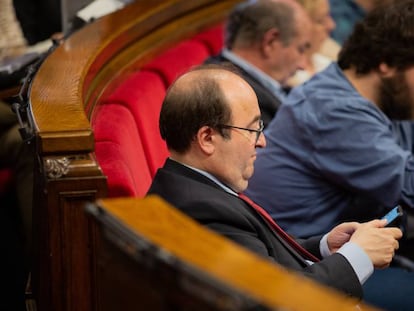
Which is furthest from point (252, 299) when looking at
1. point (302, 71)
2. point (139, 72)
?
point (302, 71)

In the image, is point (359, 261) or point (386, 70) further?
point (386, 70)

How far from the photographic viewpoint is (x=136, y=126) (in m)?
2.64

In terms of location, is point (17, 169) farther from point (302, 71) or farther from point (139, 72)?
point (302, 71)

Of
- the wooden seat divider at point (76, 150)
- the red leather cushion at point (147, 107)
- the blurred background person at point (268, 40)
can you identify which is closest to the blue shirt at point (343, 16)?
the blurred background person at point (268, 40)

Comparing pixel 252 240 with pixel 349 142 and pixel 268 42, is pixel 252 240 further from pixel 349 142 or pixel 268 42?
pixel 268 42

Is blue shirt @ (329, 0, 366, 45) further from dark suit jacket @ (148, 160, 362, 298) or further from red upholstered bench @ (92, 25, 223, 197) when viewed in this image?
dark suit jacket @ (148, 160, 362, 298)

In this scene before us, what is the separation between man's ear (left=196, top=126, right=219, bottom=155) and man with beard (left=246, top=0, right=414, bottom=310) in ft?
2.44

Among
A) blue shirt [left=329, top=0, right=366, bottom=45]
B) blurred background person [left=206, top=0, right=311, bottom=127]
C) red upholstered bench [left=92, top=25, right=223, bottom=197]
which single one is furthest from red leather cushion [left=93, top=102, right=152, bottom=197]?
blue shirt [left=329, top=0, right=366, bottom=45]

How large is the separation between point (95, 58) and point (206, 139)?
0.78 metres

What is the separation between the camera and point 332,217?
8.68 feet

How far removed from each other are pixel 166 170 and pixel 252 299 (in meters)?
0.95

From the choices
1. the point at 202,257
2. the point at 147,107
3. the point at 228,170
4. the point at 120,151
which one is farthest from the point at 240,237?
the point at 147,107

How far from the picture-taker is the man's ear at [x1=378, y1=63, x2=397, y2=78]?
2752 mm

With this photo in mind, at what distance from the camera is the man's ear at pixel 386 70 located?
2.75m
